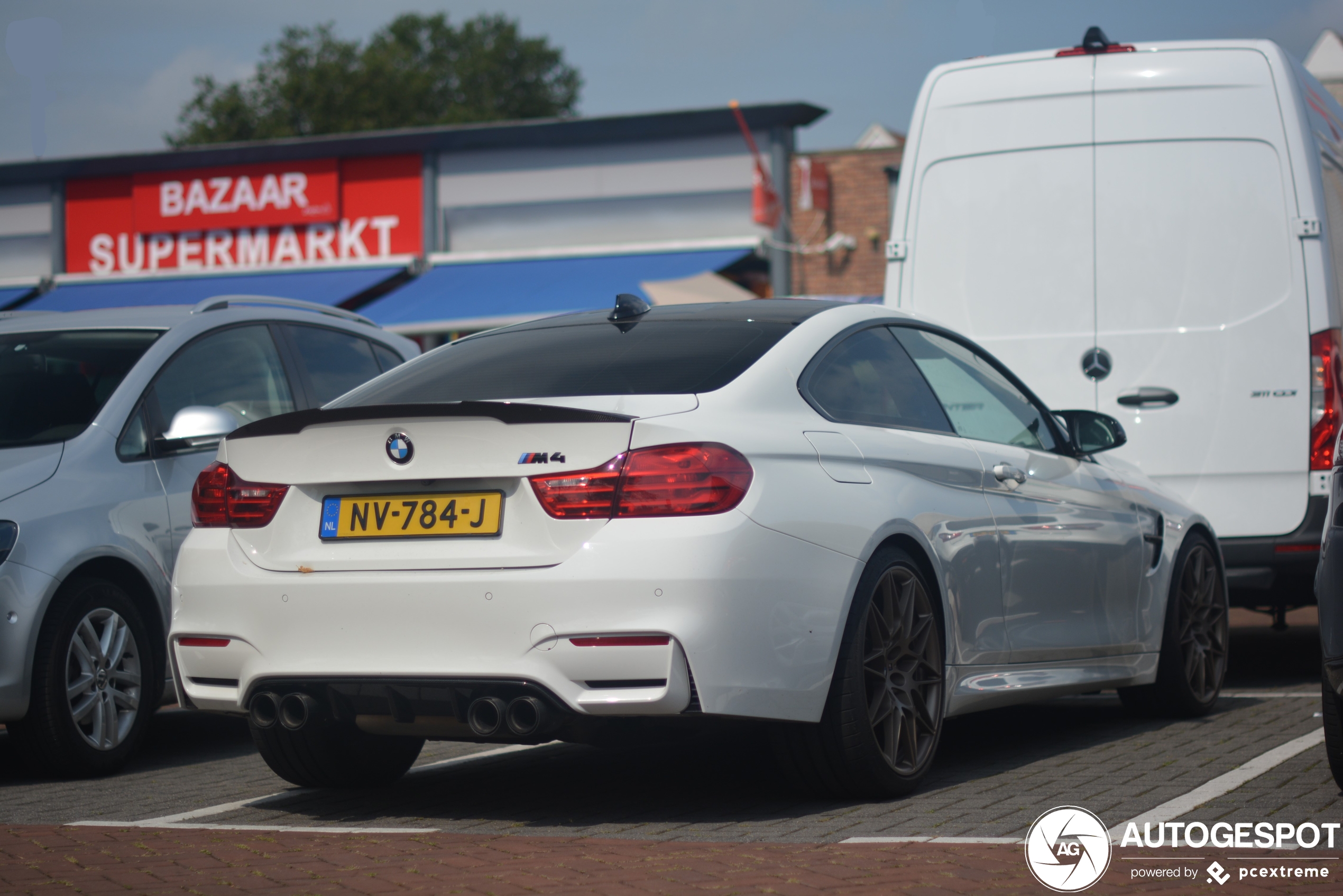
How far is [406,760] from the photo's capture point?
17.9 ft

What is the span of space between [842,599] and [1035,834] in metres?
0.79

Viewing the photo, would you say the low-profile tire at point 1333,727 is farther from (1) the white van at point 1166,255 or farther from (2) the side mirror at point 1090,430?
(1) the white van at point 1166,255

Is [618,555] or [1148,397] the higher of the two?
[1148,397]

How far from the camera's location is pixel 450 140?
24.8 m

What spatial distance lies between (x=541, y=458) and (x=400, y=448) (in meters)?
0.43

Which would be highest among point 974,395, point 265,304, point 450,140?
point 450,140

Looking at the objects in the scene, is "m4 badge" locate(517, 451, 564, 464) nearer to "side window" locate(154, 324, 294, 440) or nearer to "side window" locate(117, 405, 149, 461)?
"side window" locate(117, 405, 149, 461)

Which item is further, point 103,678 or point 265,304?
point 265,304

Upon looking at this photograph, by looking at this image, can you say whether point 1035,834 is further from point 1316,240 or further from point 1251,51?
point 1251,51

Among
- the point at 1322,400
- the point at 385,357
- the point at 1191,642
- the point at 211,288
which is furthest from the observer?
the point at 211,288

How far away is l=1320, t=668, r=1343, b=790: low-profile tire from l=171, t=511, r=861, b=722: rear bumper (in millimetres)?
1448

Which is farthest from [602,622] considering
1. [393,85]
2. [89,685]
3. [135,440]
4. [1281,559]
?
[393,85]

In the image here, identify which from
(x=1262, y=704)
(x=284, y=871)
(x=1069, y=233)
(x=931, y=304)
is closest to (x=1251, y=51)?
(x=1069, y=233)

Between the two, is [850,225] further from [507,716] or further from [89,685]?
[507,716]
